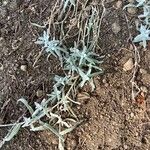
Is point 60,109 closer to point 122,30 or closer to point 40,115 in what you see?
point 40,115

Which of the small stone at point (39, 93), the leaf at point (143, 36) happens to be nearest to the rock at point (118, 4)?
the leaf at point (143, 36)

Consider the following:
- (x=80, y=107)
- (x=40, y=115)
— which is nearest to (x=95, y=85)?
(x=80, y=107)

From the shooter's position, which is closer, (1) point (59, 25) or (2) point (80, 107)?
(2) point (80, 107)

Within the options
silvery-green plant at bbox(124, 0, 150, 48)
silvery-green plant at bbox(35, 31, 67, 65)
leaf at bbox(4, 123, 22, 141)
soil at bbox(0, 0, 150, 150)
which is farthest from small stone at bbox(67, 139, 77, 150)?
silvery-green plant at bbox(124, 0, 150, 48)

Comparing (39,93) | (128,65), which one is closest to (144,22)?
(128,65)

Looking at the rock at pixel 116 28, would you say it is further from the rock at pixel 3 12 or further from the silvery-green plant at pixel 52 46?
the rock at pixel 3 12

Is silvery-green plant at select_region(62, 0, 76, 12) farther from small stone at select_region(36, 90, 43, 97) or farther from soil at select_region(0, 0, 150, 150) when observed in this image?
small stone at select_region(36, 90, 43, 97)
